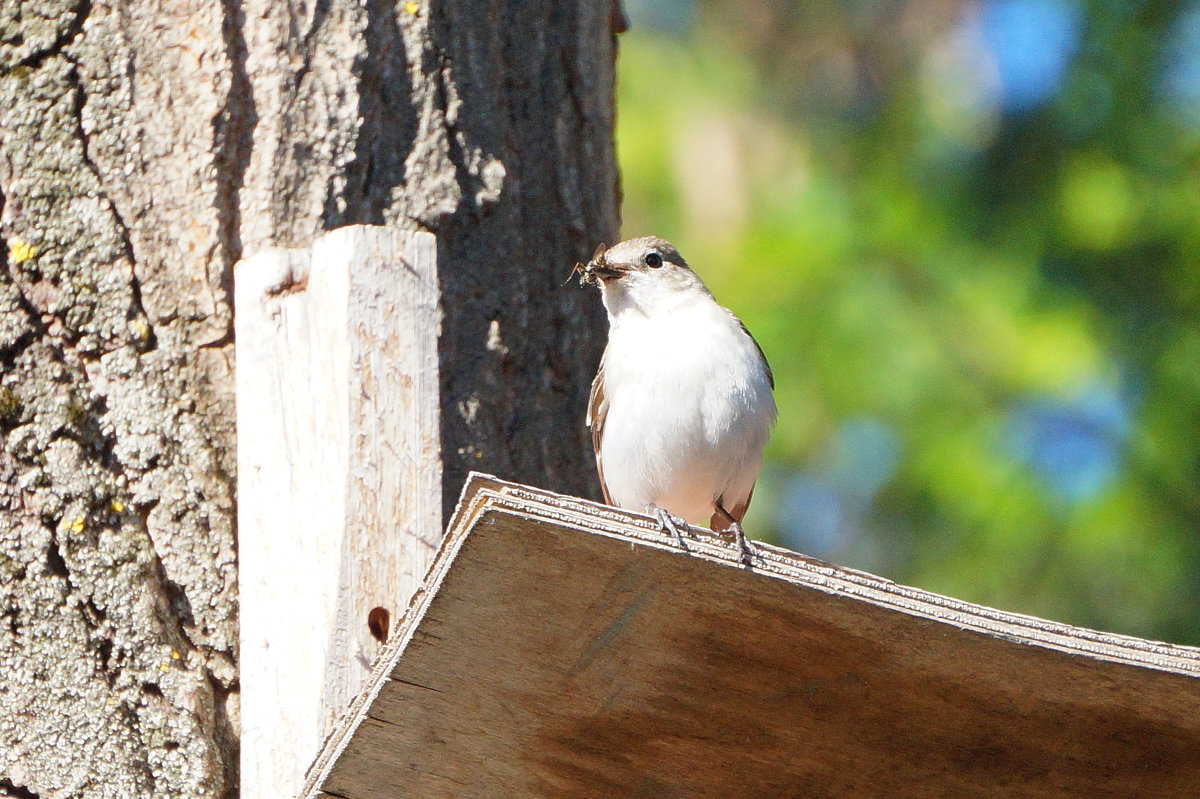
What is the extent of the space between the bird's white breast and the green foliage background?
2.84 metres

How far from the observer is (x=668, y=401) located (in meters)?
3.91

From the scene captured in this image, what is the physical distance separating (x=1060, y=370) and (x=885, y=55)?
489cm

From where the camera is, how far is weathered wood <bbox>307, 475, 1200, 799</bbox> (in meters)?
2.12

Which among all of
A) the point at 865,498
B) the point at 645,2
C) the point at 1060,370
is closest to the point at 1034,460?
the point at 1060,370

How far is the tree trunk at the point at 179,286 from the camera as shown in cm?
279

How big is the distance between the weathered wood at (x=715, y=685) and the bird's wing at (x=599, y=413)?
139cm

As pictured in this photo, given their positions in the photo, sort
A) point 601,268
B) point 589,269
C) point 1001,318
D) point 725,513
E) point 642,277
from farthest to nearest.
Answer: point 1001,318 → point 725,513 → point 642,277 → point 601,268 → point 589,269

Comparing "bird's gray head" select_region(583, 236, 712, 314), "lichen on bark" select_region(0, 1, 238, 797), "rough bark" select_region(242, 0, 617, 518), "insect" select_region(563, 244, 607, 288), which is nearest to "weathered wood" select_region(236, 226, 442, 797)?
"lichen on bark" select_region(0, 1, 238, 797)

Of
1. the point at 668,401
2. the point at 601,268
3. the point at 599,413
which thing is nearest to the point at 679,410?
the point at 668,401

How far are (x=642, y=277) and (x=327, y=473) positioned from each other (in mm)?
1816

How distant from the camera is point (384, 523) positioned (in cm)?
253

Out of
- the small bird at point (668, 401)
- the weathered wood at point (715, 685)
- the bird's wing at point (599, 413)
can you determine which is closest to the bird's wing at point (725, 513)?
the small bird at point (668, 401)

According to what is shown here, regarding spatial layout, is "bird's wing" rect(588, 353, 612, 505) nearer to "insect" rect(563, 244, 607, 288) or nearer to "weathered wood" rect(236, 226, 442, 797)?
"insect" rect(563, 244, 607, 288)

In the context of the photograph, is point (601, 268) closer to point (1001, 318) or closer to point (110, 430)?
point (110, 430)
